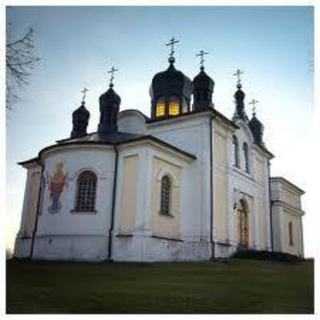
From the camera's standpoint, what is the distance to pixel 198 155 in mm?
16688

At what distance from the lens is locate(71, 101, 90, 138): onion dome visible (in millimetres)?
21156

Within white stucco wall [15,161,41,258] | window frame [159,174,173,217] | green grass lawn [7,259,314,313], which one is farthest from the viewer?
white stucco wall [15,161,41,258]

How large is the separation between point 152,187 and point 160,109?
Result: 5066 millimetres

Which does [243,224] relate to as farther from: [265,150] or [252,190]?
[265,150]

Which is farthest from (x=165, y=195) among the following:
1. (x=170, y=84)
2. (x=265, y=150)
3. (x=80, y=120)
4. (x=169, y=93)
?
(x=265, y=150)

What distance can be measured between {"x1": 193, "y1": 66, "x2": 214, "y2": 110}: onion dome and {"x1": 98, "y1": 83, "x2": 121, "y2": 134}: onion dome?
3.25 metres

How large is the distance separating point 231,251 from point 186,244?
6.09ft

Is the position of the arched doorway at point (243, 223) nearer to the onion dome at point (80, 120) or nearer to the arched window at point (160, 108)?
the arched window at point (160, 108)

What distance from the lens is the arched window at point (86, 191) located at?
1525 cm

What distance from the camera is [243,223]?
1934 cm

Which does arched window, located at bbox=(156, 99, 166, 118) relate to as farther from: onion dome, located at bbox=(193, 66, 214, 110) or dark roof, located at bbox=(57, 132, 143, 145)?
dark roof, located at bbox=(57, 132, 143, 145)

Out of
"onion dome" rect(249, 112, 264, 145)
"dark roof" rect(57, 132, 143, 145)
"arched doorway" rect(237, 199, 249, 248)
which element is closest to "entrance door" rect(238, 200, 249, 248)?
"arched doorway" rect(237, 199, 249, 248)

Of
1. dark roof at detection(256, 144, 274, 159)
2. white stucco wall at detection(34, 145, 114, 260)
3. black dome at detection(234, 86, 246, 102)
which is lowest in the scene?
white stucco wall at detection(34, 145, 114, 260)

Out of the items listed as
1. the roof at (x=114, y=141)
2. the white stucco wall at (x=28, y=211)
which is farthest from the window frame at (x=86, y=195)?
the white stucco wall at (x=28, y=211)
